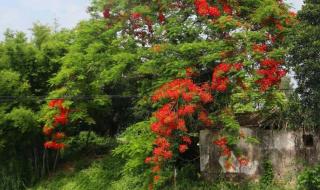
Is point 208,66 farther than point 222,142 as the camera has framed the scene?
Yes

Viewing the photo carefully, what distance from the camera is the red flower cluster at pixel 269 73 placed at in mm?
16547

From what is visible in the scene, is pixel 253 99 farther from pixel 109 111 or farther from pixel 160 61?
pixel 109 111

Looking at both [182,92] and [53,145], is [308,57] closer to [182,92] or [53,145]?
[182,92]

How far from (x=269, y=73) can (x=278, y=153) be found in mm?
2763

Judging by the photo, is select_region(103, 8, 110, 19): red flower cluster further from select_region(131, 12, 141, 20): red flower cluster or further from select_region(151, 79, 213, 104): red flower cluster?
select_region(151, 79, 213, 104): red flower cluster

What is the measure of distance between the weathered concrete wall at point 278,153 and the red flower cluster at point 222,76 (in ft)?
6.42

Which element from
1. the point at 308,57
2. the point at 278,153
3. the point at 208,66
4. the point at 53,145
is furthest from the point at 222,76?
the point at 53,145

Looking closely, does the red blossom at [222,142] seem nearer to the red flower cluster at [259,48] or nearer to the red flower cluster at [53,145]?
the red flower cluster at [259,48]

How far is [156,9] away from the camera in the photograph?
19.6 m

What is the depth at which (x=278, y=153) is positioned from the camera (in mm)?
17547

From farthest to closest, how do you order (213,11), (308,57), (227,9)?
(227,9) → (213,11) → (308,57)

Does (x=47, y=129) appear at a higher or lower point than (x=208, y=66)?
lower

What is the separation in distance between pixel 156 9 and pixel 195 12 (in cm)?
179

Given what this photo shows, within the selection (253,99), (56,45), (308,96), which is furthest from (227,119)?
(56,45)
